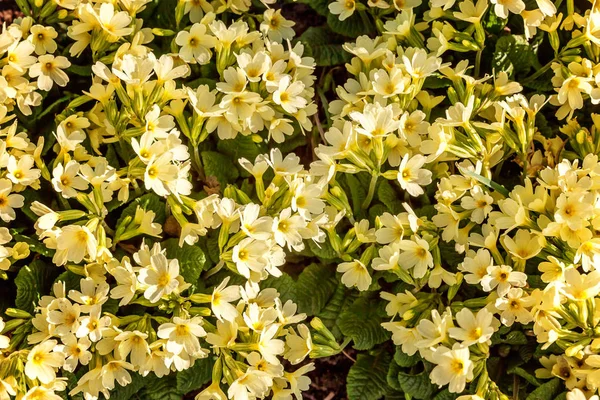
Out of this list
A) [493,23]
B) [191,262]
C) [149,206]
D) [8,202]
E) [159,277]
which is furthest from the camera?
[493,23]

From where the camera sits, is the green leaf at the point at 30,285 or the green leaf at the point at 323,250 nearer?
the green leaf at the point at 30,285

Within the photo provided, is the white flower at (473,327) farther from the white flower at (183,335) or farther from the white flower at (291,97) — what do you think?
the white flower at (291,97)

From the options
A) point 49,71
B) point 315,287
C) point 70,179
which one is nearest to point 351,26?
point 315,287

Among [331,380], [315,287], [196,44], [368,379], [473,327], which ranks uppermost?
[196,44]

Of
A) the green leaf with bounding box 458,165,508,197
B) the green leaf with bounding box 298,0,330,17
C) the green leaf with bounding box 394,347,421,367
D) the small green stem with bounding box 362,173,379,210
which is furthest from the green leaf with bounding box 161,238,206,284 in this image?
the green leaf with bounding box 298,0,330,17

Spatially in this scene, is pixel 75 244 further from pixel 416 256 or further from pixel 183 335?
pixel 416 256

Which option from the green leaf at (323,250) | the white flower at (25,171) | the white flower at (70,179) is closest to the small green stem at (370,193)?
the green leaf at (323,250)

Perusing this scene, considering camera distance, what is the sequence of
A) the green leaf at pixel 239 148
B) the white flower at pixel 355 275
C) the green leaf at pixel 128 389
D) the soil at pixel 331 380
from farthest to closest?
the soil at pixel 331 380 → the green leaf at pixel 239 148 → the green leaf at pixel 128 389 → the white flower at pixel 355 275
